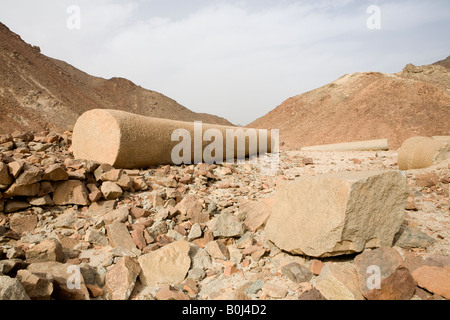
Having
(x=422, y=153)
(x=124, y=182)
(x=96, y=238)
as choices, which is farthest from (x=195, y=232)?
(x=422, y=153)

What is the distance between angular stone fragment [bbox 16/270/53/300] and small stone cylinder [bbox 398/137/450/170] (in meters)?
7.27

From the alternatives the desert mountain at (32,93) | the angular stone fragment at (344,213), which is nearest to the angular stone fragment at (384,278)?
the angular stone fragment at (344,213)

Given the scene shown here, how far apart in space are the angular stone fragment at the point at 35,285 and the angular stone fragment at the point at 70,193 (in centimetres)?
159

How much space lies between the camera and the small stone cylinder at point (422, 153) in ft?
19.6

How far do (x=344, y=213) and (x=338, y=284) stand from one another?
1.85 ft

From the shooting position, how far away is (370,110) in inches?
682

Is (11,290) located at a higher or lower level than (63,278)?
higher

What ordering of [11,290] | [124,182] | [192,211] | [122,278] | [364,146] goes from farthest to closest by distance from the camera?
[364,146] → [124,182] → [192,211] → [122,278] → [11,290]

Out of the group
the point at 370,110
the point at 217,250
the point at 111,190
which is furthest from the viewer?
the point at 370,110

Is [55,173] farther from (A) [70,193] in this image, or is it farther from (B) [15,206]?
(B) [15,206]

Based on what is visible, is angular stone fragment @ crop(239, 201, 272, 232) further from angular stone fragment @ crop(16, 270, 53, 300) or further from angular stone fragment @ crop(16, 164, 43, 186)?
angular stone fragment @ crop(16, 164, 43, 186)

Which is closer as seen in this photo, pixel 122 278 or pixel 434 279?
pixel 434 279

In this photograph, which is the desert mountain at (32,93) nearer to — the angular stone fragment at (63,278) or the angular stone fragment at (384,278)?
the angular stone fragment at (63,278)
